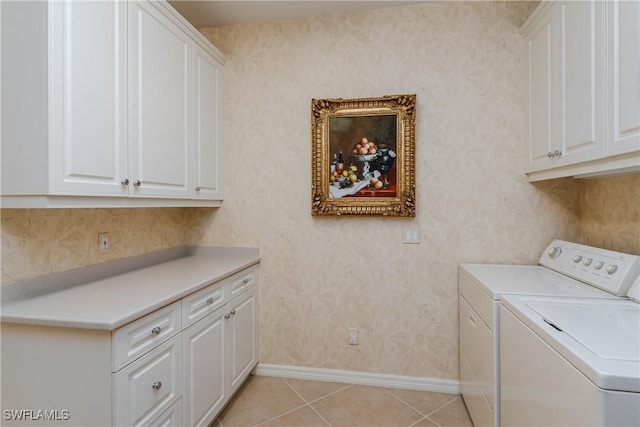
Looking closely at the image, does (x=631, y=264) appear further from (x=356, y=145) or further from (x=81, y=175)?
(x=81, y=175)

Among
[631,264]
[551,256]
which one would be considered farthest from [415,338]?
[631,264]

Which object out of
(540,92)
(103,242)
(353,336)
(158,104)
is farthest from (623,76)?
(103,242)

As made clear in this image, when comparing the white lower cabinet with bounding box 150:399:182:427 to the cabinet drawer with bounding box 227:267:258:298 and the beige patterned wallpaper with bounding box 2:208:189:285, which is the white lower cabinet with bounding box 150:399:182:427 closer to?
the cabinet drawer with bounding box 227:267:258:298

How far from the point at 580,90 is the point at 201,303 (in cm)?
221

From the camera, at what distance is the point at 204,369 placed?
183cm

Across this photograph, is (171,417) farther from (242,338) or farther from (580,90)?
(580,90)

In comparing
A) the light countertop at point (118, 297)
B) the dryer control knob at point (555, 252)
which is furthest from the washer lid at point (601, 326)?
Answer: the light countertop at point (118, 297)

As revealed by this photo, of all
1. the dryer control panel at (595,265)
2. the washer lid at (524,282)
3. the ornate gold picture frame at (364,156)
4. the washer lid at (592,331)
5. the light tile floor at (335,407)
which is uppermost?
the ornate gold picture frame at (364,156)

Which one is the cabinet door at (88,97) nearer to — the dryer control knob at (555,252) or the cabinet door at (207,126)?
the cabinet door at (207,126)

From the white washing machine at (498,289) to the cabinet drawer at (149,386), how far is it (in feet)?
5.06

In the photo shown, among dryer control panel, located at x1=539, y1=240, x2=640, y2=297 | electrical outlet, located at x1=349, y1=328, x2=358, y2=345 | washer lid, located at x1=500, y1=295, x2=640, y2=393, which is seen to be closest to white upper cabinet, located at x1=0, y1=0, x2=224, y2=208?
electrical outlet, located at x1=349, y1=328, x2=358, y2=345

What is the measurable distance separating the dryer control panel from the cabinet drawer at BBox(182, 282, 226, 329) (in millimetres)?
2001

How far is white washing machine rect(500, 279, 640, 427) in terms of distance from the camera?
0.83m

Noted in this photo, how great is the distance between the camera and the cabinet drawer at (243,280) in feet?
7.23
